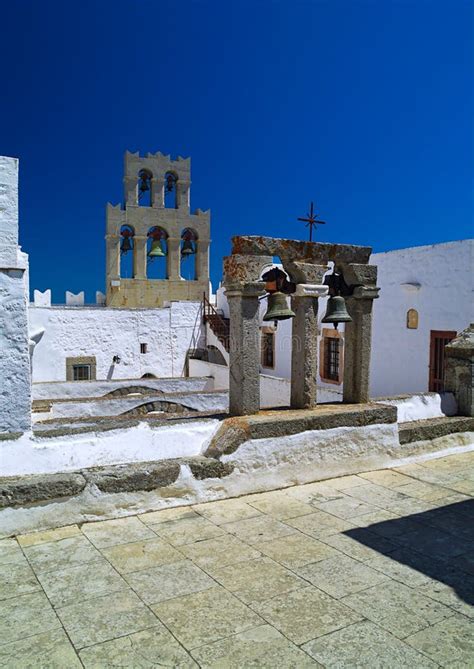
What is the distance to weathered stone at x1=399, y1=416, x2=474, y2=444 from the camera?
5863mm

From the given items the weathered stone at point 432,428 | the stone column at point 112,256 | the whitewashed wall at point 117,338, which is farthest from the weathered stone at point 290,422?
the stone column at point 112,256

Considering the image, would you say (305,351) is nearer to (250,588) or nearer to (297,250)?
(297,250)

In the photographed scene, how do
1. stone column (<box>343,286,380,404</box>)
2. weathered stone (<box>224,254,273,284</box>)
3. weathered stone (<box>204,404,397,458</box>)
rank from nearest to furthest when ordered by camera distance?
weathered stone (<box>204,404,397,458</box>)
weathered stone (<box>224,254,273,284</box>)
stone column (<box>343,286,380,404</box>)

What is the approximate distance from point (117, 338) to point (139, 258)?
5.84 metres

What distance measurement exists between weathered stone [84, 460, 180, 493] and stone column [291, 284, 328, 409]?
1664 mm

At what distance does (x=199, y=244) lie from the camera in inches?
917

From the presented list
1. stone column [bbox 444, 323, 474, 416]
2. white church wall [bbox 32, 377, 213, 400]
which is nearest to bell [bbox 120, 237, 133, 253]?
white church wall [bbox 32, 377, 213, 400]

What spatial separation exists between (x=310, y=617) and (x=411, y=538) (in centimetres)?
137

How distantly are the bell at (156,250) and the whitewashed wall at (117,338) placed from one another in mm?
3996

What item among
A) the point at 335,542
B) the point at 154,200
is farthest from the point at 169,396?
the point at 154,200

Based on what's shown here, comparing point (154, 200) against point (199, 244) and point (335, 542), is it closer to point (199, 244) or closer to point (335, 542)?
point (199, 244)

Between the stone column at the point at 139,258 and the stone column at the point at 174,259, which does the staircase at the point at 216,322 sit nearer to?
the stone column at the point at 174,259

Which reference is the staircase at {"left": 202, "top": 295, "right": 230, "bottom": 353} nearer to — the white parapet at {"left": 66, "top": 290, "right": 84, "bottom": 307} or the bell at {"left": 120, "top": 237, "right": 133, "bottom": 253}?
the bell at {"left": 120, "top": 237, "right": 133, "bottom": 253}

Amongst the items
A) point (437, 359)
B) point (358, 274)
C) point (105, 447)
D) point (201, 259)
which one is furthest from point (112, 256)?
point (105, 447)
